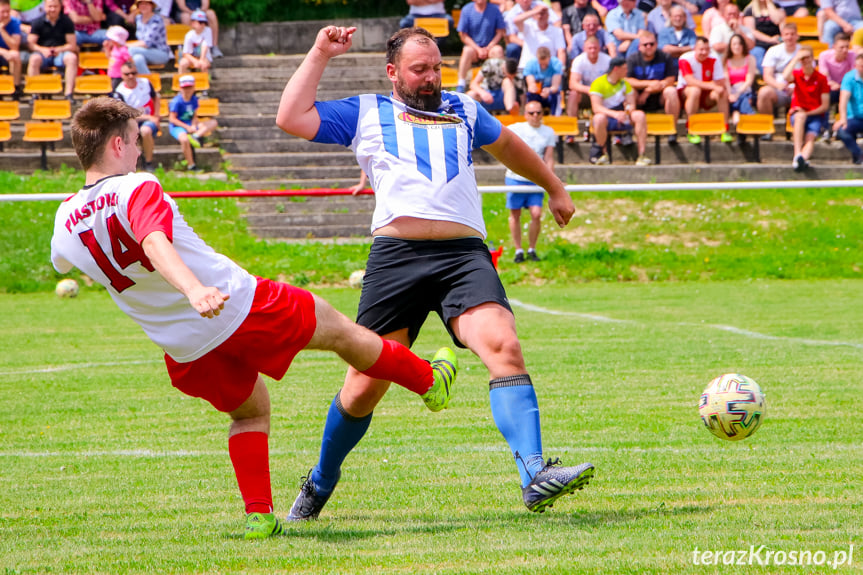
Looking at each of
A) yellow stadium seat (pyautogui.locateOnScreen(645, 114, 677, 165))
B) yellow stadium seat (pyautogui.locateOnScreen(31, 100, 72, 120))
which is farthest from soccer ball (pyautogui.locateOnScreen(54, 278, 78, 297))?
yellow stadium seat (pyautogui.locateOnScreen(645, 114, 677, 165))

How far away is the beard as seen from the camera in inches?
184

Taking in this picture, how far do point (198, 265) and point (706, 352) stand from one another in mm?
6463

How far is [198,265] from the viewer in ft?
12.9

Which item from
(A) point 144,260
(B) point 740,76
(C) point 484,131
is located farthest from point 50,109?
(A) point 144,260

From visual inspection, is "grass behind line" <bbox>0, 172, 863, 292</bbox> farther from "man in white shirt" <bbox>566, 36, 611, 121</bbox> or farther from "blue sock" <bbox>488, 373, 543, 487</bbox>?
"blue sock" <bbox>488, 373, 543, 487</bbox>

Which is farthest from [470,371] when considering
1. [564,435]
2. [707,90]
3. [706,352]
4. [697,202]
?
[707,90]

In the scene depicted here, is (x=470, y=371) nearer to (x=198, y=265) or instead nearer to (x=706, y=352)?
(x=706, y=352)

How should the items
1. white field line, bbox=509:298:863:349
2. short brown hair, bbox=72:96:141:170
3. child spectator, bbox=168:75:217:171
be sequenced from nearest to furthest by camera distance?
short brown hair, bbox=72:96:141:170
white field line, bbox=509:298:863:349
child spectator, bbox=168:75:217:171

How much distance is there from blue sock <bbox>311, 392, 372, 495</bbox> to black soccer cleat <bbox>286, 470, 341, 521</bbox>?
2 cm

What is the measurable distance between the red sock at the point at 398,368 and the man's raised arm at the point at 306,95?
1.00 meters

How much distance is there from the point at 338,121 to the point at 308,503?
1.73 metres

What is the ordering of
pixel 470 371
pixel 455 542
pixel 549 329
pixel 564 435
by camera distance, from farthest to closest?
pixel 549 329, pixel 470 371, pixel 564 435, pixel 455 542

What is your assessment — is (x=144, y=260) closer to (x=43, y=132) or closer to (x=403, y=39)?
(x=403, y=39)

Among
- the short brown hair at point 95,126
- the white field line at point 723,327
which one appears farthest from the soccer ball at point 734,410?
the white field line at point 723,327
